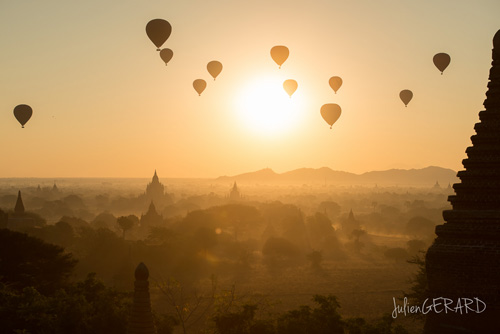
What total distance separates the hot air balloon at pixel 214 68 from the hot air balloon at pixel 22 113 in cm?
1833

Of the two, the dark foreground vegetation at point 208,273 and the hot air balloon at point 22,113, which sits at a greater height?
the hot air balloon at point 22,113

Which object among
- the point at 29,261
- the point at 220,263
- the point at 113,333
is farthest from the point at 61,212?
the point at 113,333

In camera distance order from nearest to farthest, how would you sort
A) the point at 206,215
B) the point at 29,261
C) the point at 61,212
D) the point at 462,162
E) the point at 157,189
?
the point at 462,162 < the point at 29,261 < the point at 206,215 < the point at 61,212 < the point at 157,189

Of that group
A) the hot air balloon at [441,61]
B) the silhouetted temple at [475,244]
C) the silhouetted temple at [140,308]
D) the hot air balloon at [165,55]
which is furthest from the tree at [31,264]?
the hot air balloon at [441,61]

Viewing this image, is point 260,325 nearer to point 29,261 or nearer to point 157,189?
point 29,261

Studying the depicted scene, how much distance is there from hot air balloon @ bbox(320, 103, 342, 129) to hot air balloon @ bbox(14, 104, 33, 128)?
27938 millimetres

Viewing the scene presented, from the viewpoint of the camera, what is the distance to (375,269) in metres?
55.1

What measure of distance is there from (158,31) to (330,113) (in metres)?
14.9

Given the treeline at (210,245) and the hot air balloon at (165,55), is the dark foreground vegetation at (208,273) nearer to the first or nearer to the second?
the treeline at (210,245)

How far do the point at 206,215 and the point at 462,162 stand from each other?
68887 millimetres

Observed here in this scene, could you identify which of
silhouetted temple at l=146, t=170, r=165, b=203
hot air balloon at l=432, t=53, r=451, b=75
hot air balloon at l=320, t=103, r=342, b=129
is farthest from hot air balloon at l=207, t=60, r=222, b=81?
silhouetted temple at l=146, t=170, r=165, b=203

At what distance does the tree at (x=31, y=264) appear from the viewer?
2720 cm

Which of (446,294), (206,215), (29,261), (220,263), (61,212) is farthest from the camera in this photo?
(61,212)

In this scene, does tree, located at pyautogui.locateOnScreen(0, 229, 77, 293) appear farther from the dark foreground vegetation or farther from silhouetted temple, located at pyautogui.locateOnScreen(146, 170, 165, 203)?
silhouetted temple, located at pyautogui.locateOnScreen(146, 170, 165, 203)
